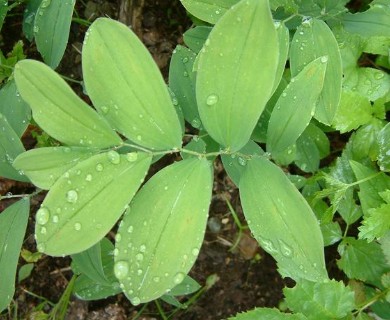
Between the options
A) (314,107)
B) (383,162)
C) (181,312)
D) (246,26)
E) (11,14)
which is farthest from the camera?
(181,312)

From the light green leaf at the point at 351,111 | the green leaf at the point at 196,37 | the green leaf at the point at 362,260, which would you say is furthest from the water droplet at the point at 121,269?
the green leaf at the point at 362,260

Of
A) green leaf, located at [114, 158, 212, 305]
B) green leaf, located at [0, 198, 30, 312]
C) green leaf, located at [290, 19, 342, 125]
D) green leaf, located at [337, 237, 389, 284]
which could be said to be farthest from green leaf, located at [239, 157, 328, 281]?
green leaf, located at [337, 237, 389, 284]

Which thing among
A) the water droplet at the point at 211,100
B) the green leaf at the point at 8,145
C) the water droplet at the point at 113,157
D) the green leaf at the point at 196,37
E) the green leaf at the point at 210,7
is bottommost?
the green leaf at the point at 8,145

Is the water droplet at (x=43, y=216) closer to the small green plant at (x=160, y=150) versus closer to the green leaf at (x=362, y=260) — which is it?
the small green plant at (x=160, y=150)

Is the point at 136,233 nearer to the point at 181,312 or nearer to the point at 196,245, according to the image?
the point at 196,245

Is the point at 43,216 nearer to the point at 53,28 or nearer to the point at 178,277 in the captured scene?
the point at 178,277

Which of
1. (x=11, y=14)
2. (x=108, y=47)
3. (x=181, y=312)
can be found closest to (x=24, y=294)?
(x=181, y=312)

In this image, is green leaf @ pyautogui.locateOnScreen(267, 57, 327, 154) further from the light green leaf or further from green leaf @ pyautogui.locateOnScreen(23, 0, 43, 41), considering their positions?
green leaf @ pyautogui.locateOnScreen(23, 0, 43, 41)
